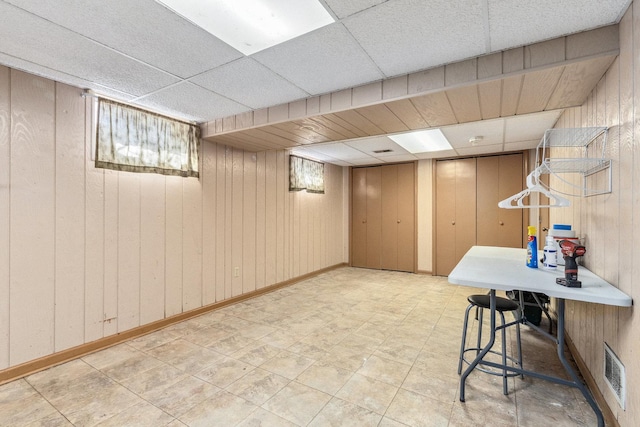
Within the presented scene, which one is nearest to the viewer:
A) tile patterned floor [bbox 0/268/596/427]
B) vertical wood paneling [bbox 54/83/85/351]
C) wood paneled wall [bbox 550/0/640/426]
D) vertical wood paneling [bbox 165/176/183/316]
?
wood paneled wall [bbox 550/0/640/426]

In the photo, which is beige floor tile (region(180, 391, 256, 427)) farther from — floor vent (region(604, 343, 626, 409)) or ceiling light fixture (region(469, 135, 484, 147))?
ceiling light fixture (region(469, 135, 484, 147))

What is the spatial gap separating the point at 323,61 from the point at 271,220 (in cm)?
304

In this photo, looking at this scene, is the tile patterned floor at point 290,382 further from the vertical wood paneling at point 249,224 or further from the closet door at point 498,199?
the closet door at point 498,199

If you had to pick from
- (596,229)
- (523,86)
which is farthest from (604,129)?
(596,229)

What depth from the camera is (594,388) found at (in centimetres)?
191

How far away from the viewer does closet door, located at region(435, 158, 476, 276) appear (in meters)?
5.32

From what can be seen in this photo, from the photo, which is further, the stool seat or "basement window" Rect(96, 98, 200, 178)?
"basement window" Rect(96, 98, 200, 178)

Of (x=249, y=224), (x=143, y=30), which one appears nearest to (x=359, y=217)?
(x=249, y=224)

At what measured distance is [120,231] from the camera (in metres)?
2.83

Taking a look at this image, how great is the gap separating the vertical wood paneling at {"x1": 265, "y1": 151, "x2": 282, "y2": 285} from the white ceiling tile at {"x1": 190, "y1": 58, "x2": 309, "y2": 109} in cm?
186

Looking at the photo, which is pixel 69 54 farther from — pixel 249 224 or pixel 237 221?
pixel 249 224

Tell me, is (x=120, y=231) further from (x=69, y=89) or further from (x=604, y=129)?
(x=604, y=129)

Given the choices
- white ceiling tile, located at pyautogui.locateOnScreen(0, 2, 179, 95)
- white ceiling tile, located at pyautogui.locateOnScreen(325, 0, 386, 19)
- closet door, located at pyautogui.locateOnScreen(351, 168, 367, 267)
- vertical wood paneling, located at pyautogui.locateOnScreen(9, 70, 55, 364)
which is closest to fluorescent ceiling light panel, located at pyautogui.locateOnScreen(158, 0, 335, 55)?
white ceiling tile, located at pyautogui.locateOnScreen(325, 0, 386, 19)

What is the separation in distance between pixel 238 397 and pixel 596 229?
2.78 meters
